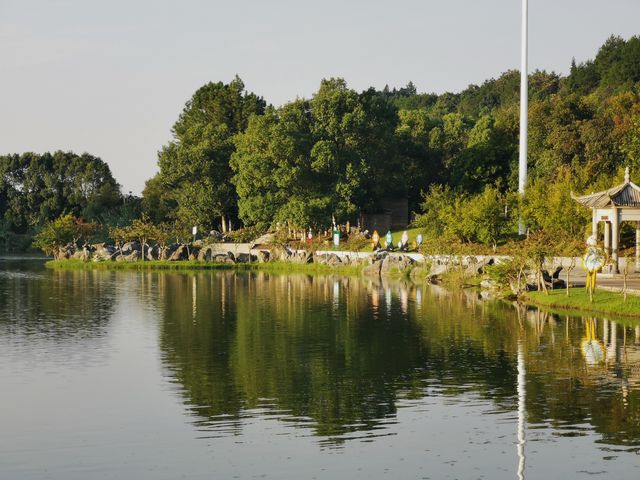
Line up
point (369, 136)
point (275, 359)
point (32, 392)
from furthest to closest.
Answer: point (369, 136), point (275, 359), point (32, 392)

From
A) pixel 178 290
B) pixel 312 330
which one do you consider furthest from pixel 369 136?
pixel 312 330

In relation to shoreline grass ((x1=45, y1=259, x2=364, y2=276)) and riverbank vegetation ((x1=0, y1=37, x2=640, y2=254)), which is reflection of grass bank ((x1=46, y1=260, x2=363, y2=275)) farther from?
riverbank vegetation ((x1=0, y1=37, x2=640, y2=254))

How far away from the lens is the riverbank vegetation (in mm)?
69062

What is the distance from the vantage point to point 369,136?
8662 centimetres

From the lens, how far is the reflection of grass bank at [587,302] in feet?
126

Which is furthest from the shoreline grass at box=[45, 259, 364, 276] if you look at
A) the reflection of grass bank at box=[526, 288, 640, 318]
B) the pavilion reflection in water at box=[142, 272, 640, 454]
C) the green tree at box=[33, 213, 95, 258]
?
Result: the reflection of grass bank at box=[526, 288, 640, 318]

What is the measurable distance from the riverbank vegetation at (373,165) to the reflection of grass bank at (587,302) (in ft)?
48.6

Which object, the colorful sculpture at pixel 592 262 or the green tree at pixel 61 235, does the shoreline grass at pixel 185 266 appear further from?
the colorful sculpture at pixel 592 262

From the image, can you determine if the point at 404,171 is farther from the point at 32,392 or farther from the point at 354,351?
the point at 32,392

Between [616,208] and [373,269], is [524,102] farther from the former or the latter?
[616,208]

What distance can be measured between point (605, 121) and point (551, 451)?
64297 millimetres

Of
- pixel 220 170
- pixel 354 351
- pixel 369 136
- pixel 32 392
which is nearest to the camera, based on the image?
pixel 32 392

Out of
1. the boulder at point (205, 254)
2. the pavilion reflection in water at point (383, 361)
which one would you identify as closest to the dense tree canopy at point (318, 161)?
the boulder at point (205, 254)

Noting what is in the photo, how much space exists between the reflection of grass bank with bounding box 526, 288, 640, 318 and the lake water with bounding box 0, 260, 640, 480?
1707 millimetres
